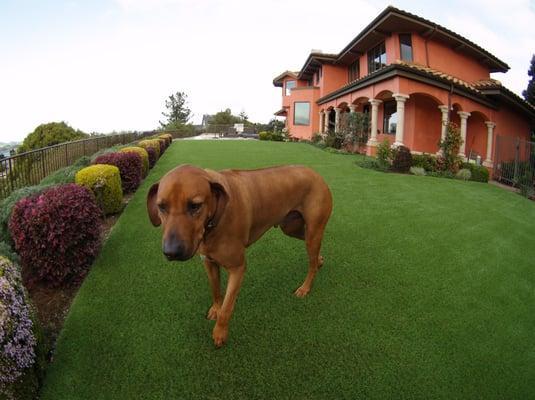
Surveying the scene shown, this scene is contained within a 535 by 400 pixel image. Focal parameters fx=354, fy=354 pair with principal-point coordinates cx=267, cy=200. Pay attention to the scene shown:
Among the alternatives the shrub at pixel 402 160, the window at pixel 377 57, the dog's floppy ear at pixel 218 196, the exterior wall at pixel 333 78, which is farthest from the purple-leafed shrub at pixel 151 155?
the exterior wall at pixel 333 78

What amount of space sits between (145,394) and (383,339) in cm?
201

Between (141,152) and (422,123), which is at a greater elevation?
(422,123)

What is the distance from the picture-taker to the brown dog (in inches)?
85.5

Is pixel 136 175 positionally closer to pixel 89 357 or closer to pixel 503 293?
pixel 89 357

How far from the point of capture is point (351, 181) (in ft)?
34.2

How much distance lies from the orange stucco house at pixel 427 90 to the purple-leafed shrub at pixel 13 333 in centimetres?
1485

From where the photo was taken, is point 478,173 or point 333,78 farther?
point 333,78

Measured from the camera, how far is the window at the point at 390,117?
19.3 metres

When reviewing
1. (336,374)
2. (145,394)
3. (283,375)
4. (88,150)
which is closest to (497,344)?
(336,374)

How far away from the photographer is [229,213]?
273cm

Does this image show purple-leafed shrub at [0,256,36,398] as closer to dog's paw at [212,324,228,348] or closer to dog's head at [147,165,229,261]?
dog's head at [147,165,229,261]

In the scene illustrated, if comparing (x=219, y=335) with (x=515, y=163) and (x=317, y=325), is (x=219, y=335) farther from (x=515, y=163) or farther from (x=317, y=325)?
(x=515, y=163)

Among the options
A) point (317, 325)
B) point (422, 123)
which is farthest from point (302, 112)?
A: point (317, 325)

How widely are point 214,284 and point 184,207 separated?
128 cm
